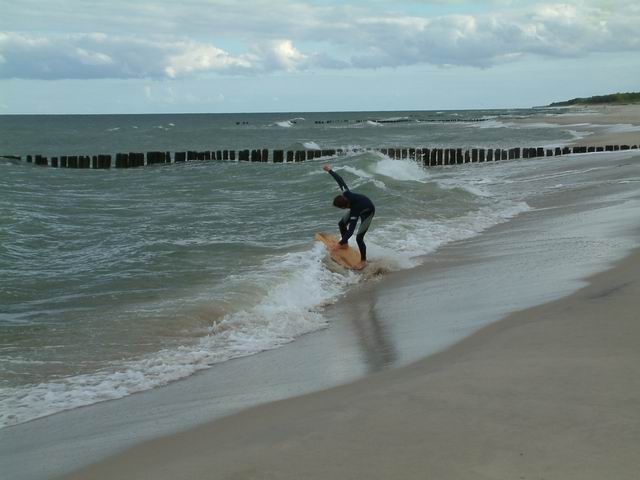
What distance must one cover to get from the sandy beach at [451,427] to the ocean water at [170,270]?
1.70 m

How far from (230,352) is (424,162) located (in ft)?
99.6

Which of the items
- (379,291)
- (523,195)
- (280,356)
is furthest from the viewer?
(523,195)

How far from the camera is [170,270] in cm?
1117

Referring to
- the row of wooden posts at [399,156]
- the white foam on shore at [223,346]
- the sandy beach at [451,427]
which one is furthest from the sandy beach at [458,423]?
the row of wooden posts at [399,156]

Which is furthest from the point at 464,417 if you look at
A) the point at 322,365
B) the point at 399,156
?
the point at 399,156

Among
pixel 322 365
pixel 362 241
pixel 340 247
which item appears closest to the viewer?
pixel 322 365

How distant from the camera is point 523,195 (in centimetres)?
2086

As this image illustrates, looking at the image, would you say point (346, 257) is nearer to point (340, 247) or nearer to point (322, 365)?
point (340, 247)

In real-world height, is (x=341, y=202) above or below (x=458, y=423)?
above

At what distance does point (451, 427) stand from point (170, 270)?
7.52 meters

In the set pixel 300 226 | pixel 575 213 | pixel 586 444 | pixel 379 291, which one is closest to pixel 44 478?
pixel 586 444

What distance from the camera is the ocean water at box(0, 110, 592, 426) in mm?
6711

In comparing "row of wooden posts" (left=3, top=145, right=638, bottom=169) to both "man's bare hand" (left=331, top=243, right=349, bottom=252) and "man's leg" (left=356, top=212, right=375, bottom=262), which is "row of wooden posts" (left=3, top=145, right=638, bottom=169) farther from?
"man's bare hand" (left=331, top=243, right=349, bottom=252)

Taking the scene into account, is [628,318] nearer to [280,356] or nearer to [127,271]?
[280,356]
